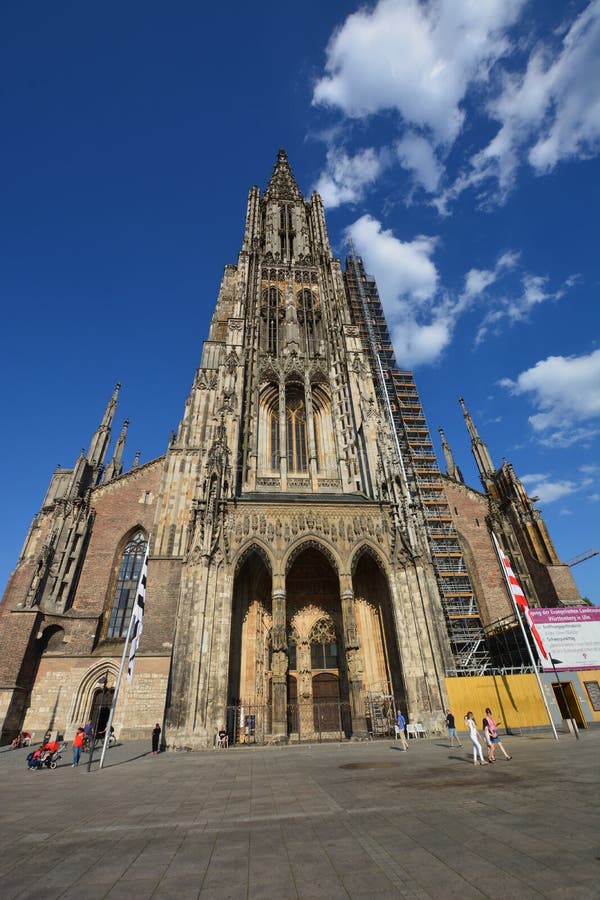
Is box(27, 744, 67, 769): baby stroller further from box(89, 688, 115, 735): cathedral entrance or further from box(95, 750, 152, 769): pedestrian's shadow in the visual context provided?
box(89, 688, 115, 735): cathedral entrance


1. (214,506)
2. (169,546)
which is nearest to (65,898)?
(214,506)

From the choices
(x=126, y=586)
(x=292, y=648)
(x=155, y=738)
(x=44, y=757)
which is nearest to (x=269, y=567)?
(x=292, y=648)

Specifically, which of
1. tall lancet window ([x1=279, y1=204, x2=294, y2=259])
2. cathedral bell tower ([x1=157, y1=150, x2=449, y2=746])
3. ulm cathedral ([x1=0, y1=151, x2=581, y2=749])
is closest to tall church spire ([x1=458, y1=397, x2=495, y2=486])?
ulm cathedral ([x1=0, y1=151, x2=581, y2=749])

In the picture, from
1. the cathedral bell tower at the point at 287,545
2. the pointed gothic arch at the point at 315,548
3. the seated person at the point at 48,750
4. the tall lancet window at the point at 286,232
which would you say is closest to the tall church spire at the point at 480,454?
the cathedral bell tower at the point at 287,545

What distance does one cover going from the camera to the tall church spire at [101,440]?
82.3 feet

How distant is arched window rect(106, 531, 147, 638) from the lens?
20.5 metres

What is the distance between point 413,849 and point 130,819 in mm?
3694

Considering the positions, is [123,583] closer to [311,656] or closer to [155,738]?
[155,738]

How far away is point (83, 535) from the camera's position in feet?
70.4

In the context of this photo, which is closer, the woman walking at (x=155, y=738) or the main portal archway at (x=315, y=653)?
the woman walking at (x=155, y=738)

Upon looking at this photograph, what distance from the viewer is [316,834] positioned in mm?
4254

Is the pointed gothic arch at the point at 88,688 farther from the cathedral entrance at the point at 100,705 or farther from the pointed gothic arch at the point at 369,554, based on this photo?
the pointed gothic arch at the point at 369,554

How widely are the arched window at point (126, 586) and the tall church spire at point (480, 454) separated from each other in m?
22.8

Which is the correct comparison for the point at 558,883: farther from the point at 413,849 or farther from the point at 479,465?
the point at 479,465
